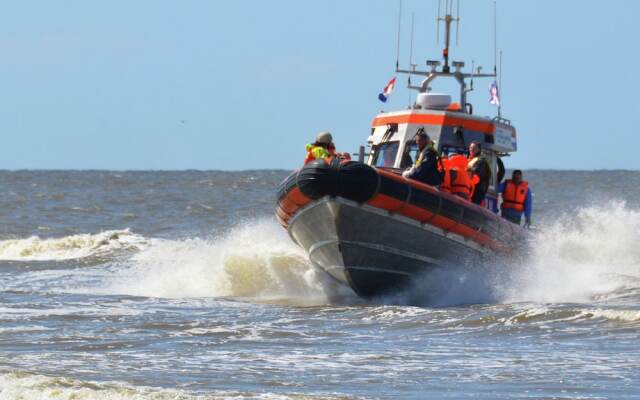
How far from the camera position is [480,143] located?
12961 mm

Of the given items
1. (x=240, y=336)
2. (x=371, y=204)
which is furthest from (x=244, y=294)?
(x=240, y=336)

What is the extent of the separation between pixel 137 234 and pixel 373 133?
1031cm

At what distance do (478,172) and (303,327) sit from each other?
287 cm

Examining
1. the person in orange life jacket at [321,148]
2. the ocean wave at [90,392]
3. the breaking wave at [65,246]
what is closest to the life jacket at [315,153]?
the person in orange life jacket at [321,148]

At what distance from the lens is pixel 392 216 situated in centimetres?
1102

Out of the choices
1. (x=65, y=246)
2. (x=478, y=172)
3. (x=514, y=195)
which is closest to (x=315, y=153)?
(x=478, y=172)

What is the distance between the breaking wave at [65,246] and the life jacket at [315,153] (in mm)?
8298

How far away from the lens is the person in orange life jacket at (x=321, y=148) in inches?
458

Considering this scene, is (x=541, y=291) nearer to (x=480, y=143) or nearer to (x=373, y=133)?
(x=480, y=143)

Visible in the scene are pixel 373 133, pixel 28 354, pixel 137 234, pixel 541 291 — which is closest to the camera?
pixel 28 354

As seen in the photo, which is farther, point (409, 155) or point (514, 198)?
point (514, 198)

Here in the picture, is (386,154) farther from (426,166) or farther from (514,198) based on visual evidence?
(426,166)

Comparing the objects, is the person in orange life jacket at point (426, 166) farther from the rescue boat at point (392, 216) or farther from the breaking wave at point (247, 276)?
the breaking wave at point (247, 276)

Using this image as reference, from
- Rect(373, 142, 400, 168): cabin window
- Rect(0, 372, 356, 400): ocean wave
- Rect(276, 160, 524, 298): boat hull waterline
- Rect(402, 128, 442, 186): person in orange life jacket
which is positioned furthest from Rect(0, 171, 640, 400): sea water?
Rect(373, 142, 400, 168): cabin window
